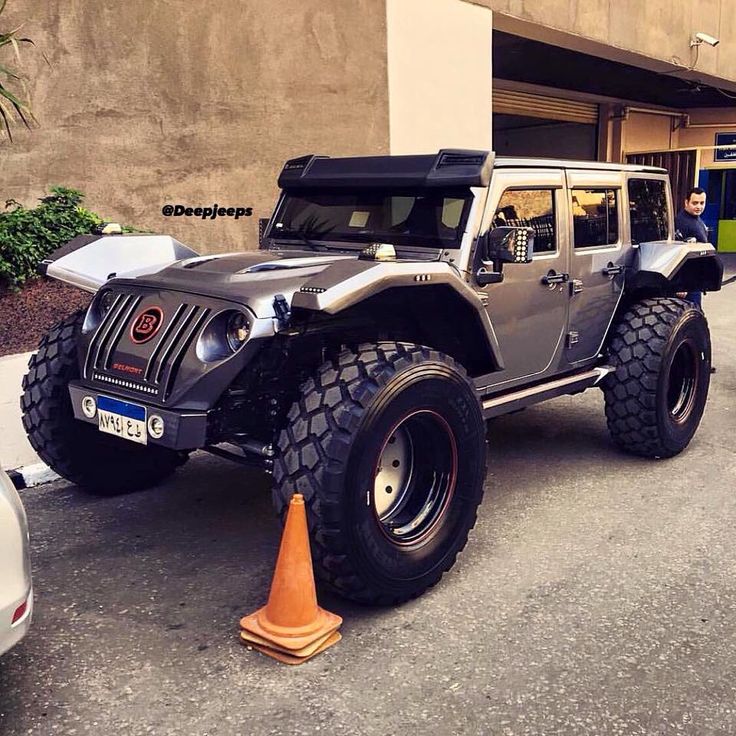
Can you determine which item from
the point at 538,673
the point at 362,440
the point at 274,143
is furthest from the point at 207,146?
the point at 538,673

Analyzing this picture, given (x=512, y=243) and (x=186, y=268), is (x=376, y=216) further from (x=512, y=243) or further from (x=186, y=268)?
(x=186, y=268)

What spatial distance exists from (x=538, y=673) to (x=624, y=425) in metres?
2.69

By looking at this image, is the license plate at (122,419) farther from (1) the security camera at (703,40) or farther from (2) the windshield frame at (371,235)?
(1) the security camera at (703,40)

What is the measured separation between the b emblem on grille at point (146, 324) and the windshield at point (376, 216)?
1384 millimetres

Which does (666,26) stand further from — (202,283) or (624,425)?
(202,283)

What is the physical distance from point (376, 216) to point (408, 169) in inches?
12.6

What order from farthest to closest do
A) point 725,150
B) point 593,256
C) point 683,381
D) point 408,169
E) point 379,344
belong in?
point 725,150 < point 683,381 < point 593,256 < point 408,169 < point 379,344

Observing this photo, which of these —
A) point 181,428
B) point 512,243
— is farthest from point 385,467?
point 512,243

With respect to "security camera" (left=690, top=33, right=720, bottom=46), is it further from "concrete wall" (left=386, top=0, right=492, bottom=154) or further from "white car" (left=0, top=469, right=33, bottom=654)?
"white car" (left=0, top=469, right=33, bottom=654)

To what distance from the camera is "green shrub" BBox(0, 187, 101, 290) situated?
824cm

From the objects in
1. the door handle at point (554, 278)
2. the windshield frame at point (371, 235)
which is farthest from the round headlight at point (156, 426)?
the door handle at point (554, 278)

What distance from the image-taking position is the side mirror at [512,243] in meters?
4.10

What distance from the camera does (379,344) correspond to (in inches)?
144

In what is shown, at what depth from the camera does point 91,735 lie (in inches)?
106
